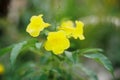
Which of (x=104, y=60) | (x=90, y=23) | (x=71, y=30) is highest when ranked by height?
(x=71, y=30)

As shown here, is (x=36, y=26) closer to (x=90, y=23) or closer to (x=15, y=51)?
(x=15, y=51)

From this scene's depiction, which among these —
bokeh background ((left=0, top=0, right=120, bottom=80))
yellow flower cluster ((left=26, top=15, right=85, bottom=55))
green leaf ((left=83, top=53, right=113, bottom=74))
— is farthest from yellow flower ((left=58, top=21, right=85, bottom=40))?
bokeh background ((left=0, top=0, right=120, bottom=80))

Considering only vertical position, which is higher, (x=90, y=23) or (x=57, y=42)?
(x=57, y=42)

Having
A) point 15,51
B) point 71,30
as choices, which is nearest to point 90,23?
point 71,30

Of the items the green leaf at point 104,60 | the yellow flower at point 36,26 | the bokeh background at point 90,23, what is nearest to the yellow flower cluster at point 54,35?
the yellow flower at point 36,26

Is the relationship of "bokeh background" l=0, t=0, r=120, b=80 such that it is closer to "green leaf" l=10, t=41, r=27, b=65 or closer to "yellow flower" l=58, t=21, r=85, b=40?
"yellow flower" l=58, t=21, r=85, b=40

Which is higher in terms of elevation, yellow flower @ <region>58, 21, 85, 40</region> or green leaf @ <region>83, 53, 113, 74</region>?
yellow flower @ <region>58, 21, 85, 40</region>

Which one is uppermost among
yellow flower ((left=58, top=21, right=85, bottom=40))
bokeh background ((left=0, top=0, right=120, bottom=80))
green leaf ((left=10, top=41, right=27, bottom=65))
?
yellow flower ((left=58, top=21, right=85, bottom=40))

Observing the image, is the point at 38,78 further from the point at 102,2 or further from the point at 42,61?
the point at 102,2
